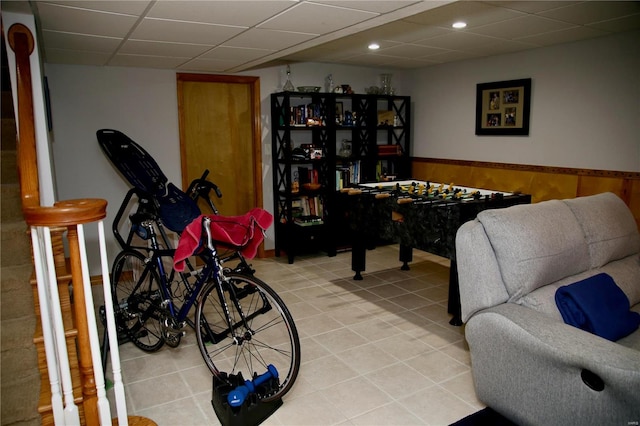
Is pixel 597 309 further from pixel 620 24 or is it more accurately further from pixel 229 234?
pixel 620 24

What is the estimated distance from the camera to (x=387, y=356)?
311 centimetres

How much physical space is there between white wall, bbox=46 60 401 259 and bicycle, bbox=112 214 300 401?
144 centimetres

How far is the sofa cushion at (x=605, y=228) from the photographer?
2748mm

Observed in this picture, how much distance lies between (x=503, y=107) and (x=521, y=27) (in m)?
1.36

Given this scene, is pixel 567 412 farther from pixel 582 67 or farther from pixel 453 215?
pixel 582 67

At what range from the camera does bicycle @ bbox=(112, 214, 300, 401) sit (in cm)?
248

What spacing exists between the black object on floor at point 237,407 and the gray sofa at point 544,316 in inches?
45.7

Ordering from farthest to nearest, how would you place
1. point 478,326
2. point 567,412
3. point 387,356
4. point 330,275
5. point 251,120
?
point 251,120, point 330,275, point 387,356, point 478,326, point 567,412

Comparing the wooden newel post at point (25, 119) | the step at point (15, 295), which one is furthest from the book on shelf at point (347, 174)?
the step at point (15, 295)

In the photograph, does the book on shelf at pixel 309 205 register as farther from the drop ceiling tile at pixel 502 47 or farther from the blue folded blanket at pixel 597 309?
the blue folded blanket at pixel 597 309

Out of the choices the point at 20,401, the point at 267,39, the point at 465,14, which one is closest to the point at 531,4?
the point at 465,14

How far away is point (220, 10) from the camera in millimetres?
2617

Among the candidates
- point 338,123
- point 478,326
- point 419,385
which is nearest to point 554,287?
point 478,326

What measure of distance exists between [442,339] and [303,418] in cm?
135
